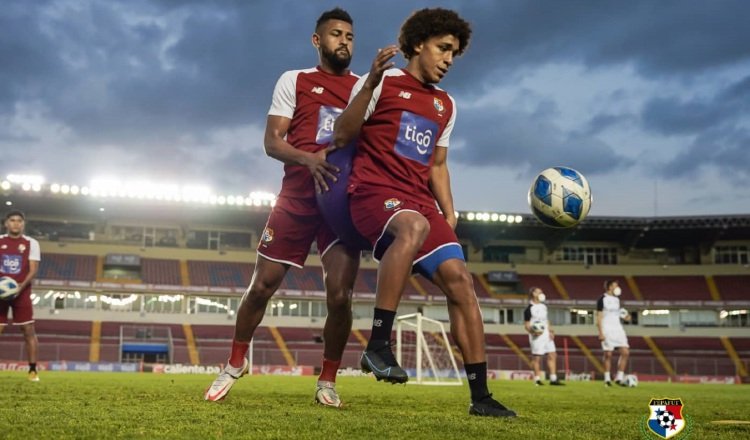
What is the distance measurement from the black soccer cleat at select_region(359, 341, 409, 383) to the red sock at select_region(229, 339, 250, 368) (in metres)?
2.07

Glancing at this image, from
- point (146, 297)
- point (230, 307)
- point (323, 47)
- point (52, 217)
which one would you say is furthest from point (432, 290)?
point (323, 47)

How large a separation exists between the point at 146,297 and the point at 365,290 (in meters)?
13.2

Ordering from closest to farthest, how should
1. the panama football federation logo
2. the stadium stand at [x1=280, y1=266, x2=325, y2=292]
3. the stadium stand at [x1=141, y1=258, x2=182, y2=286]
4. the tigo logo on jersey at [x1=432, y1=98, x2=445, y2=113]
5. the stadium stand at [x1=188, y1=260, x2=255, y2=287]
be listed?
the panama football federation logo < the tigo logo on jersey at [x1=432, y1=98, x2=445, y2=113] < the stadium stand at [x1=141, y1=258, x2=182, y2=286] < the stadium stand at [x1=188, y1=260, x2=255, y2=287] < the stadium stand at [x1=280, y1=266, x2=325, y2=292]

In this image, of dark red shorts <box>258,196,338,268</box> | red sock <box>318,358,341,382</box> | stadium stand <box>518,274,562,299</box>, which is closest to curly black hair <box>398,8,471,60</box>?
dark red shorts <box>258,196,338,268</box>

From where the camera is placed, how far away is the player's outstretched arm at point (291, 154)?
15.5ft

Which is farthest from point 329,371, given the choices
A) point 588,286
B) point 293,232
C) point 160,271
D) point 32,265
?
point 588,286

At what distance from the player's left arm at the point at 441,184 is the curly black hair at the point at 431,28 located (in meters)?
0.73

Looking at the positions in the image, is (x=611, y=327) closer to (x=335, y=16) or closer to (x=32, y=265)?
(x=32, y=265)

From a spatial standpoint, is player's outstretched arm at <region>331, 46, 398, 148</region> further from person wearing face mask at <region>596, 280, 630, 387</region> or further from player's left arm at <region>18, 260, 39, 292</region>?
person wearing face mask at <region>596, 280, 630, 387</region>

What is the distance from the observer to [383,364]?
159 inches

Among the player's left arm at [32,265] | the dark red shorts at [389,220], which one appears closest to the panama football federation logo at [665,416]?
the dark red shorts at [389,220]

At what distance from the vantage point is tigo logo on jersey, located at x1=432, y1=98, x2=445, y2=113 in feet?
16.1

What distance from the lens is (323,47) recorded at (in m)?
5.84

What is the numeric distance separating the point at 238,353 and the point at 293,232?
1142 mm
